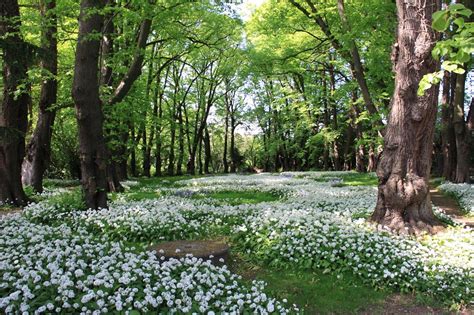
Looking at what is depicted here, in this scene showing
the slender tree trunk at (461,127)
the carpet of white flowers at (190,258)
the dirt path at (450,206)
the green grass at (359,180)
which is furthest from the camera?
the green grass at (359,180)

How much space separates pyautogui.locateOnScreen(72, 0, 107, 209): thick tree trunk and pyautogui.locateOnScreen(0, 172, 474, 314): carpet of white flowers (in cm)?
101

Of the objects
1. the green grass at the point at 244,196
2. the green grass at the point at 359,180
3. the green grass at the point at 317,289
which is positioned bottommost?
the green grass at the point at 317,289

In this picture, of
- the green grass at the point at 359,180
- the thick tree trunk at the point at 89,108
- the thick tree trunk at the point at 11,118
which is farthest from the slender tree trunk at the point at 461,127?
the thick tree trunk at the point at 11,118

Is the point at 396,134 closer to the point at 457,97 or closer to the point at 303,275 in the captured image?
the point at 303,275

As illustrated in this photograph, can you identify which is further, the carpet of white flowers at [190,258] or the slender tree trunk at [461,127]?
the slender tree trunk at [461,127]

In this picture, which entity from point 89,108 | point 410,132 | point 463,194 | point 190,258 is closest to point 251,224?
point 190,258

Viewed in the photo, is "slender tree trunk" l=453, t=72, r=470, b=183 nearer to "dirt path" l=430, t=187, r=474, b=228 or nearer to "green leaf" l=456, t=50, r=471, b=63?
"dirt path" l=430, t=187, r=474, b=228

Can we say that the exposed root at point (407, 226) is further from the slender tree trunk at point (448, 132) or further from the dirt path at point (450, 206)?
the slender tree trunk at point (448, 132)

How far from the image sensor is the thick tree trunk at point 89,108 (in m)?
11.7

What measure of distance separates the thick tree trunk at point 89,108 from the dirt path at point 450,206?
38.1 feet

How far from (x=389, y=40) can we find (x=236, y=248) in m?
13.1

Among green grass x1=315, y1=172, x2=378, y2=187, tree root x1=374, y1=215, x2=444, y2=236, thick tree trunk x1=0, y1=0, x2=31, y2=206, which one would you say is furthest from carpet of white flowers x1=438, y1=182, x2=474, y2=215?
thick tree trunk x1=0, y1=0, x2=31, y2=206

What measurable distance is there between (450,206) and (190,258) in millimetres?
13239

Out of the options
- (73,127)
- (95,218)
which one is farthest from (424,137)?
(73,127)
